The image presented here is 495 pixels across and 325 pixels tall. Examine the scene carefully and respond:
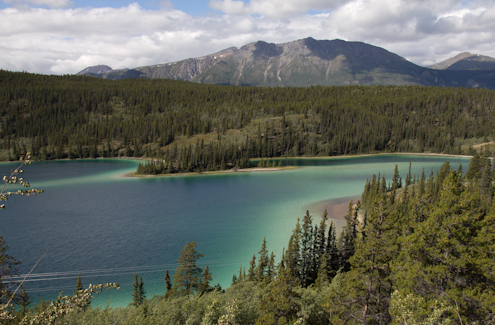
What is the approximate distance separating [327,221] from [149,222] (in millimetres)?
31513

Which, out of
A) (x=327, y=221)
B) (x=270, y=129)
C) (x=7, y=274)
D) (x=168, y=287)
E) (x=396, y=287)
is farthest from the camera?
(x=270, y=129)

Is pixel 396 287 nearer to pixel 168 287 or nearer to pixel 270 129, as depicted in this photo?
pixel 168 287

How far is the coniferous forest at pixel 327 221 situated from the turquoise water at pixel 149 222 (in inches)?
117

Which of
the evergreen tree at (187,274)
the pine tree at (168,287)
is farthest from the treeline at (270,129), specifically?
the pine tree at (168,287)

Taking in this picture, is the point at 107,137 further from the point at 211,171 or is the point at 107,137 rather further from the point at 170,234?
the point at 170,234

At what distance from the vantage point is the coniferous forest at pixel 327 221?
647 inches


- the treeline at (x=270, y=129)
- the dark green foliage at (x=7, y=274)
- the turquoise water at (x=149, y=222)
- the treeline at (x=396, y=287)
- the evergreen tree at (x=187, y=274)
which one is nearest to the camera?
the dark green foliage at (x=7, y=274)

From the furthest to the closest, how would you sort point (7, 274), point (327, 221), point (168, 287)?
point (327, 221), point (168, 287), point (7, 274)

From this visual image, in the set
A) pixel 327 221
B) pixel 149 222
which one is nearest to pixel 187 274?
pixel 149 222

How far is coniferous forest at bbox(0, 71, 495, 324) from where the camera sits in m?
16.4

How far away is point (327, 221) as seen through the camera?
173ft

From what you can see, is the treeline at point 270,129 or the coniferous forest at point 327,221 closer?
the coniferous forest at point 327,221

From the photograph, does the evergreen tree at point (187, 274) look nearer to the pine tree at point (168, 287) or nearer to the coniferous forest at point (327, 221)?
the coniferous forest at point (327, 221)

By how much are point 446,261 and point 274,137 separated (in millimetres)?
148183
